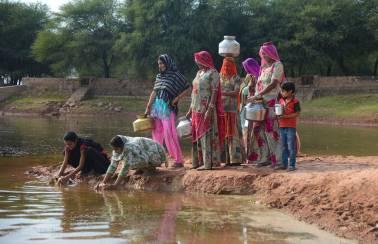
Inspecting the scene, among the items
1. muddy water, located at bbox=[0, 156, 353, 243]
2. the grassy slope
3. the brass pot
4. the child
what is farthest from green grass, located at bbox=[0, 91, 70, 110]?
the child

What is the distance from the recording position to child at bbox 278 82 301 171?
331 inches

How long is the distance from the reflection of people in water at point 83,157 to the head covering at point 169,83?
4.58 ft

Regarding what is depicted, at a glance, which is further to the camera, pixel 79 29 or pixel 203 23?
pixel 79 29

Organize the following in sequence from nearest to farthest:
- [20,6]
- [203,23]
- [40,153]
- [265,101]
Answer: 1. [265,101]
2. [40,153]
3. [203,23]
4. [20,6]

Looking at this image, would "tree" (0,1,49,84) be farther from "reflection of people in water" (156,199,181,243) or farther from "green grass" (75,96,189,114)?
"reflection of people in water" (156,199,181,243)

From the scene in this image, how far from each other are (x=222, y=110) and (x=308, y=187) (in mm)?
2101

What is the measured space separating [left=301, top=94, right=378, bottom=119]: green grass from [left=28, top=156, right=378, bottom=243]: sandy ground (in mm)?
23398

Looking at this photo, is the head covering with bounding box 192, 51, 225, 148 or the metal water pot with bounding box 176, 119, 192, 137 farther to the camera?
the metal water pot with bounding box 176, 119, 192, 137

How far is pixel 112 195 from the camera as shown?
831 cm

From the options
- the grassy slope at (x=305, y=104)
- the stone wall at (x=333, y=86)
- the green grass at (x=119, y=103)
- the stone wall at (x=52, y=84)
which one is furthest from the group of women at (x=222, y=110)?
the stone wall at (x=52, y=84)

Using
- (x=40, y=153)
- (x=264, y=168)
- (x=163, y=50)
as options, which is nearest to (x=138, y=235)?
(x=264, y=168)

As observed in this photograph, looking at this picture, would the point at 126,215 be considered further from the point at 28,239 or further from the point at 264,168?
the point at 264,168

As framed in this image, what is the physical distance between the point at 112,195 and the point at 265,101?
268cm

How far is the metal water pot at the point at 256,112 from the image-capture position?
28.7 feet
